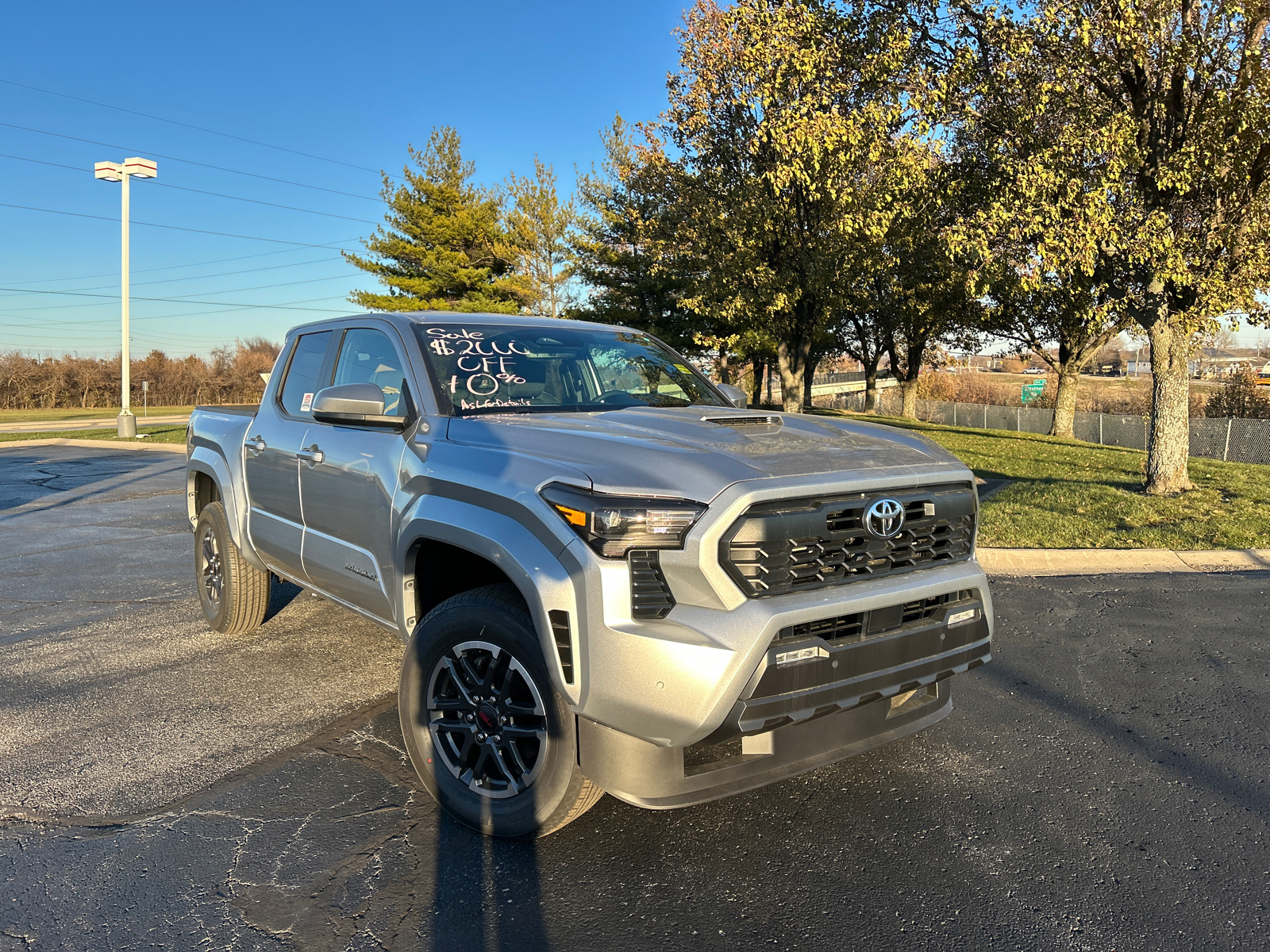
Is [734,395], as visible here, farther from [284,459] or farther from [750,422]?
[284,459]

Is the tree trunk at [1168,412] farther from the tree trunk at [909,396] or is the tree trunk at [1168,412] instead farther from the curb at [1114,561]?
the tree trunk at [909,396]

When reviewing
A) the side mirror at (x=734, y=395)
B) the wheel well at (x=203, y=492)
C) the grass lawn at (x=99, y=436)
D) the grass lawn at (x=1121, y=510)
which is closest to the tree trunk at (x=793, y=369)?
the grass lawn at (x=1121, y=510)

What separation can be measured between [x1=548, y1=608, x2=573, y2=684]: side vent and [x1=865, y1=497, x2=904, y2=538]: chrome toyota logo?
1061mm

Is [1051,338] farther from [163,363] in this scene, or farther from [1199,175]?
[163,363]

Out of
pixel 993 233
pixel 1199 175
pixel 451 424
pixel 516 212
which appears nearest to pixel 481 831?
pixel 451 424

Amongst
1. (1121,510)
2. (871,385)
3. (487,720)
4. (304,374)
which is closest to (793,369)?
(1121,510)

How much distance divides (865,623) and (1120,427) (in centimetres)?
3197

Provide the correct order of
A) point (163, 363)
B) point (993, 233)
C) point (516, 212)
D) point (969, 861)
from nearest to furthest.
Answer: point (969, 861), point (993, 233), point (516, 212), point (163, 363)

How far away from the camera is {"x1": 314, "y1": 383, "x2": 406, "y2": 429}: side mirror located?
3699 millimetres

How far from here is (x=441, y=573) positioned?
3631 millimetres

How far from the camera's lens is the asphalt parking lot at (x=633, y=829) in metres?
2.69

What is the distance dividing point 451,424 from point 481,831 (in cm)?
154

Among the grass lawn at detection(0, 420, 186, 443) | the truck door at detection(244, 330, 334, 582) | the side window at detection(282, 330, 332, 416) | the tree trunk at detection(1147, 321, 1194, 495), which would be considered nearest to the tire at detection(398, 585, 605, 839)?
the truck door at detection(244, 330, 334, 582)

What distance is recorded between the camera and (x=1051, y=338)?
30.6 metres
